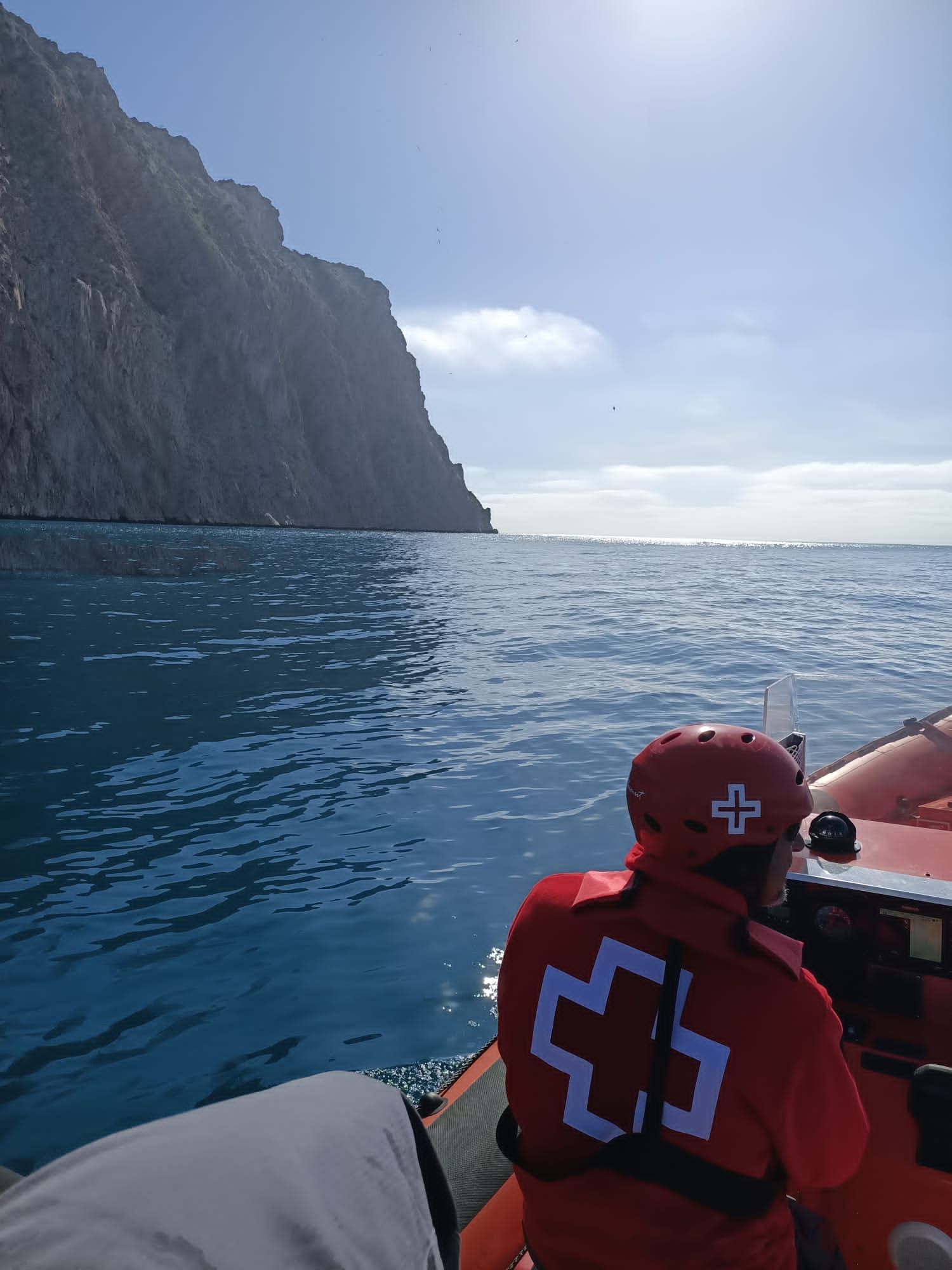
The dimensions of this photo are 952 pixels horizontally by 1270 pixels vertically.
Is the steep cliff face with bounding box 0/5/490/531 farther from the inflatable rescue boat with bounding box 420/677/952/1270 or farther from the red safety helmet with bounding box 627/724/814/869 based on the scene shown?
the red safety helmet with bounding box 627/724/814/869

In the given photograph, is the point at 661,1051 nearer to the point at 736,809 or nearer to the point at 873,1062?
the point at 736,809

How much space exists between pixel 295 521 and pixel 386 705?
8099cm

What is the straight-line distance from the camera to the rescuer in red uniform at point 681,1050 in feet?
4.91

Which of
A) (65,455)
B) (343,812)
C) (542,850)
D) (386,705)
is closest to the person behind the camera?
(542,850)

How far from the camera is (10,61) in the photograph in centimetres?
6134

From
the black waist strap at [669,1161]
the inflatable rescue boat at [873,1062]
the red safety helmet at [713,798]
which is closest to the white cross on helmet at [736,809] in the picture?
the red safety helmet at [713,798]

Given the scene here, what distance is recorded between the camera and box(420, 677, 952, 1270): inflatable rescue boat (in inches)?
96.1

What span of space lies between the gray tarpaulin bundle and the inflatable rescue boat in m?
1.64

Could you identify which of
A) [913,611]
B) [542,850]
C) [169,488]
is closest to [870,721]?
[542,850]

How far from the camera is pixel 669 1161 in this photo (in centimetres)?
151

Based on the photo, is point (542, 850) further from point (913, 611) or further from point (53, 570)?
point (53, 570)

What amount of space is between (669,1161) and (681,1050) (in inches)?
9.2

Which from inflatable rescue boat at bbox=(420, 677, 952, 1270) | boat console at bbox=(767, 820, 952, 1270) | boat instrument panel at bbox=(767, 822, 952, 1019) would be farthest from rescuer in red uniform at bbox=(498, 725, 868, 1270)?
boat instrument panel at bbox=(767, 822, 952, 1019)

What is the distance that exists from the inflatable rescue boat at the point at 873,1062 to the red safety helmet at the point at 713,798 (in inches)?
58.8
